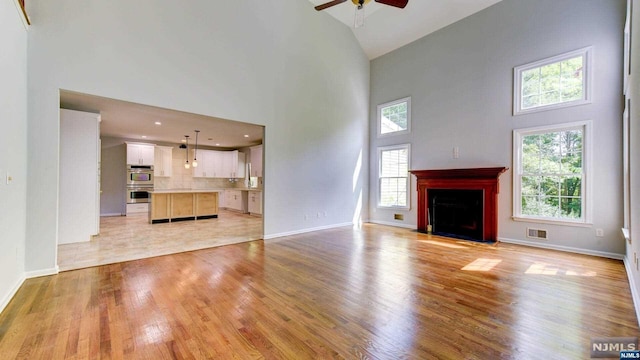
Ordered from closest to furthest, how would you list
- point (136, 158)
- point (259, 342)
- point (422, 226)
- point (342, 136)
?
point (259, 342), point (422, 226), point (342, 136), point (136, 158)

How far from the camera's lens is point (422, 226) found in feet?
20.0

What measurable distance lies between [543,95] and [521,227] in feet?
7.89

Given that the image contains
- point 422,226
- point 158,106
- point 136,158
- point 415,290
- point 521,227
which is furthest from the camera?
point 136,158

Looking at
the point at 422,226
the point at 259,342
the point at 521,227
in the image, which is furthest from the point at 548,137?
the point at 259,342

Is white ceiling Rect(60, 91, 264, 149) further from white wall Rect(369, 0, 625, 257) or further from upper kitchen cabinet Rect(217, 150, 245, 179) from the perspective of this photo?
white wall Rect(369, 0, 625, 257)

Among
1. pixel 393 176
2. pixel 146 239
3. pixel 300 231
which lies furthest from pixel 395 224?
pixel 146 239

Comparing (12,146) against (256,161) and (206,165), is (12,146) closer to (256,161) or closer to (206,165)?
(256,161)

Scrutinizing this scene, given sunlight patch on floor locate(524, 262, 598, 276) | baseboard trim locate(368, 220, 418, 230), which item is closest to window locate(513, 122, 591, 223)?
sunlight patch on floor locate(524, 262, 598, 276)

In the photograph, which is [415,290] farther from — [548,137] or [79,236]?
[79,236]

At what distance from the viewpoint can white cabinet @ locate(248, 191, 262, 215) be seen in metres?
8.55

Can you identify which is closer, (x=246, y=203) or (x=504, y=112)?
(x=504, y=112)

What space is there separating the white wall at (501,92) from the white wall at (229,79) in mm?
1397

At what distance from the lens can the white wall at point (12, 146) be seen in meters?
2.44

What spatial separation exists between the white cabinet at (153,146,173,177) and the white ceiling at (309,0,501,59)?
6810mm
